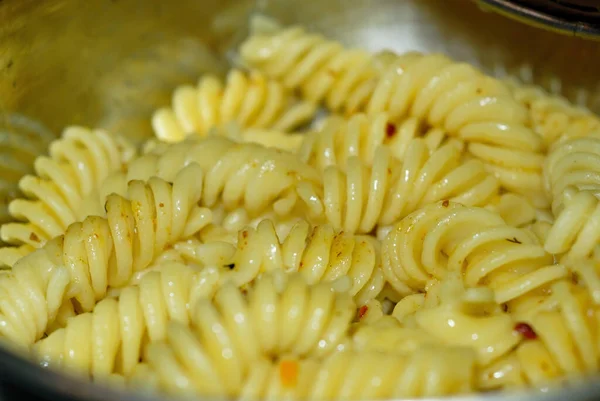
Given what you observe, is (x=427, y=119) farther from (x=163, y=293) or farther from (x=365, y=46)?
(x=163, y=293)

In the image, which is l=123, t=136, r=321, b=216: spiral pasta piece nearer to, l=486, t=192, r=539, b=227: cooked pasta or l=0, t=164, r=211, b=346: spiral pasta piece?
l=0, t=164, r=211, b=346: spiral pasta piece

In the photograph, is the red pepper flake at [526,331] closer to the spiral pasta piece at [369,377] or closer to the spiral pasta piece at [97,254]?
the spiral pasta piece at [369,377]

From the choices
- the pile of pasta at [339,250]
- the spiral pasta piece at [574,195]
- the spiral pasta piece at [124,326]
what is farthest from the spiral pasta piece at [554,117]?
the spiral pasta piece at [124,326]

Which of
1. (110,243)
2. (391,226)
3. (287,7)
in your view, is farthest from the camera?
(287,7)

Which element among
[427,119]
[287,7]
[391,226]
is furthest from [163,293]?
[287,7]

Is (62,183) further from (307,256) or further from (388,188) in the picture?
(388,188)

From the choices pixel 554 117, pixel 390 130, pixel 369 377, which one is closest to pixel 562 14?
pixel 554 117
